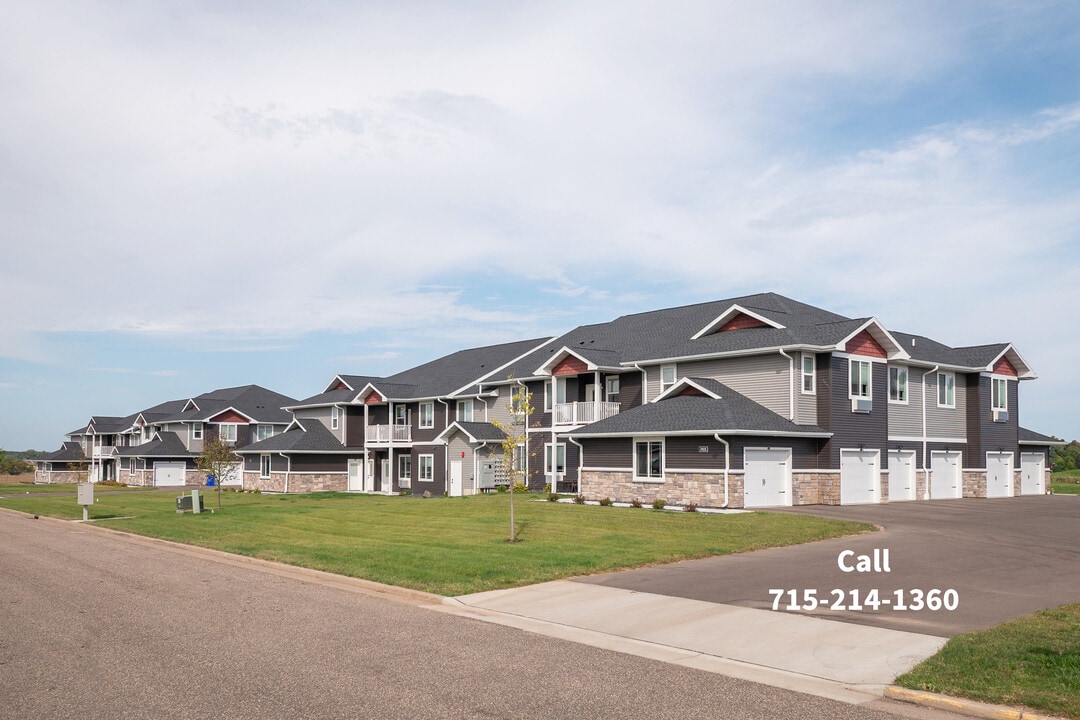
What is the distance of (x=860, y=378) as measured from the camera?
122 ft

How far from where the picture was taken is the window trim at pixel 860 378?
36.7 m

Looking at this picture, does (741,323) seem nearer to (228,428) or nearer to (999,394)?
(999,394)

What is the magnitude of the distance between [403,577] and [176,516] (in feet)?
68.9

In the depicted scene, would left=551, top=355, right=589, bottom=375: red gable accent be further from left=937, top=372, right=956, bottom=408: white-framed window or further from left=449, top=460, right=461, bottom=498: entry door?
left=937, top=372, right=956, bottom=408: white-framed window

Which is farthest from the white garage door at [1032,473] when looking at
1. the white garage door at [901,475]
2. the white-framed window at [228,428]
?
the white-framed window at [228,428]

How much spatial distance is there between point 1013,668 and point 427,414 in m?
47.1

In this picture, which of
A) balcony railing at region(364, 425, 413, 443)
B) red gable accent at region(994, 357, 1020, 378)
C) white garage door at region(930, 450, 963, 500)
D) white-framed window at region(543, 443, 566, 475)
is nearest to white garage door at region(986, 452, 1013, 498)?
white garage door at region(930, 450, 963, 500)

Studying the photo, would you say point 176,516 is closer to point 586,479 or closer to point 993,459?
point 586,479

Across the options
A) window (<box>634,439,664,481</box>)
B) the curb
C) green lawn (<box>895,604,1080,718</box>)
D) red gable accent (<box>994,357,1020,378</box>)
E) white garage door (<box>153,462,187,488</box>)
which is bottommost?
white garage door (<box>153,462,187,488</box>)

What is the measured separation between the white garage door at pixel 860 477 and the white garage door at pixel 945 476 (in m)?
5.53

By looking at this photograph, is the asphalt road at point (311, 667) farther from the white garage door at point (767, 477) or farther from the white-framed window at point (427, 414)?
the white-framed window at point (427, 414)

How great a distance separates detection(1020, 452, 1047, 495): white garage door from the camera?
160ft

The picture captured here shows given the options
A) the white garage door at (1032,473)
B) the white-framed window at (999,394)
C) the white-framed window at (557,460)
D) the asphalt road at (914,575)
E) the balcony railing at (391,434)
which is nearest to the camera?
the asphalt road at (914,575)

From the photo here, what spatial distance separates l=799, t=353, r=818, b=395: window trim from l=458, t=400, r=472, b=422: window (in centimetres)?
2234
